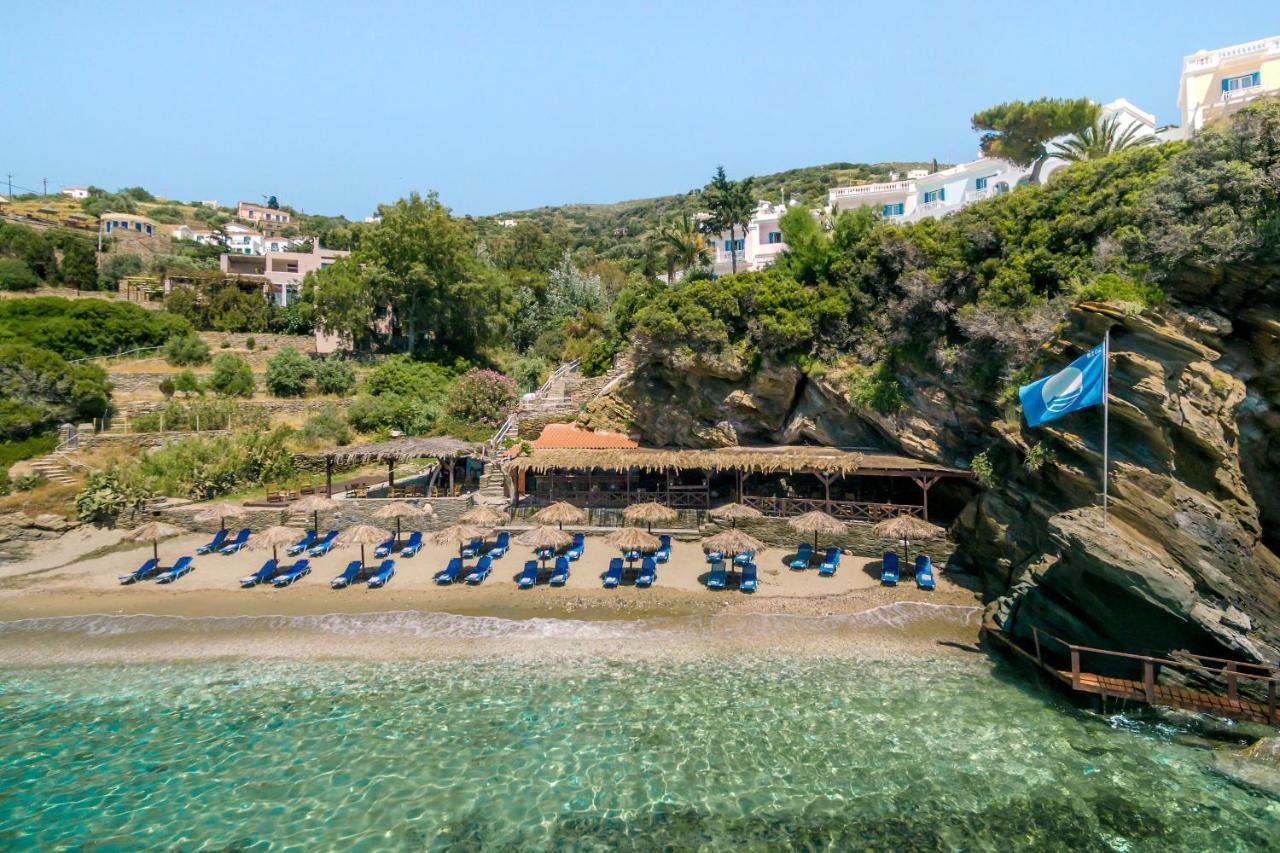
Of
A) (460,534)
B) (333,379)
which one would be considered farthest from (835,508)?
(333,379)

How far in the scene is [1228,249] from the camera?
15.8m

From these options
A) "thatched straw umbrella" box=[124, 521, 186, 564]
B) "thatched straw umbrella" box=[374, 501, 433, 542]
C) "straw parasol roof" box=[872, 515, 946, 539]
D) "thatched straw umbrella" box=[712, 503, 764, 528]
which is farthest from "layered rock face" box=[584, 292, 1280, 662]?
"thatched straw umbrella" box=[124, 521, 186, 564]

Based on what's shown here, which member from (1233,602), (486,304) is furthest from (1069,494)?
(486,304)

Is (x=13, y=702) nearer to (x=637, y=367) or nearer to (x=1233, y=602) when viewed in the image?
(x=637, y=367)

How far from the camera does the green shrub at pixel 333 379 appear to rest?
141 feet

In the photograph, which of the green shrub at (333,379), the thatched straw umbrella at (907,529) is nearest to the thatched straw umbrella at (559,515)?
the thatched straw umbrella at (907,529)

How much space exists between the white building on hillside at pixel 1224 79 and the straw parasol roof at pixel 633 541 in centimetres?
2896

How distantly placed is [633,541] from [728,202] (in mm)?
27684

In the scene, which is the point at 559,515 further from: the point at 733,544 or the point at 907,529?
the point at 907,529

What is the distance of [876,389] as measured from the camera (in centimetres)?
2655

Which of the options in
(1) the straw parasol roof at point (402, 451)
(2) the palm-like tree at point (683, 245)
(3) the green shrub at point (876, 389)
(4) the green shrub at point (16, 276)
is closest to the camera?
(3) the green shrub at point (876, 389)

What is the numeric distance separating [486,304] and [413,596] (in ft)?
102

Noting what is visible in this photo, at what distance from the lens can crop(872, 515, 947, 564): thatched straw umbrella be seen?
21641mm

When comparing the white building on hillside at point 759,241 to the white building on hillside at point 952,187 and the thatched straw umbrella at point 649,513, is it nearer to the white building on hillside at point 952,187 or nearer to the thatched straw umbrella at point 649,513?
the white building on hillside at point 952,187
